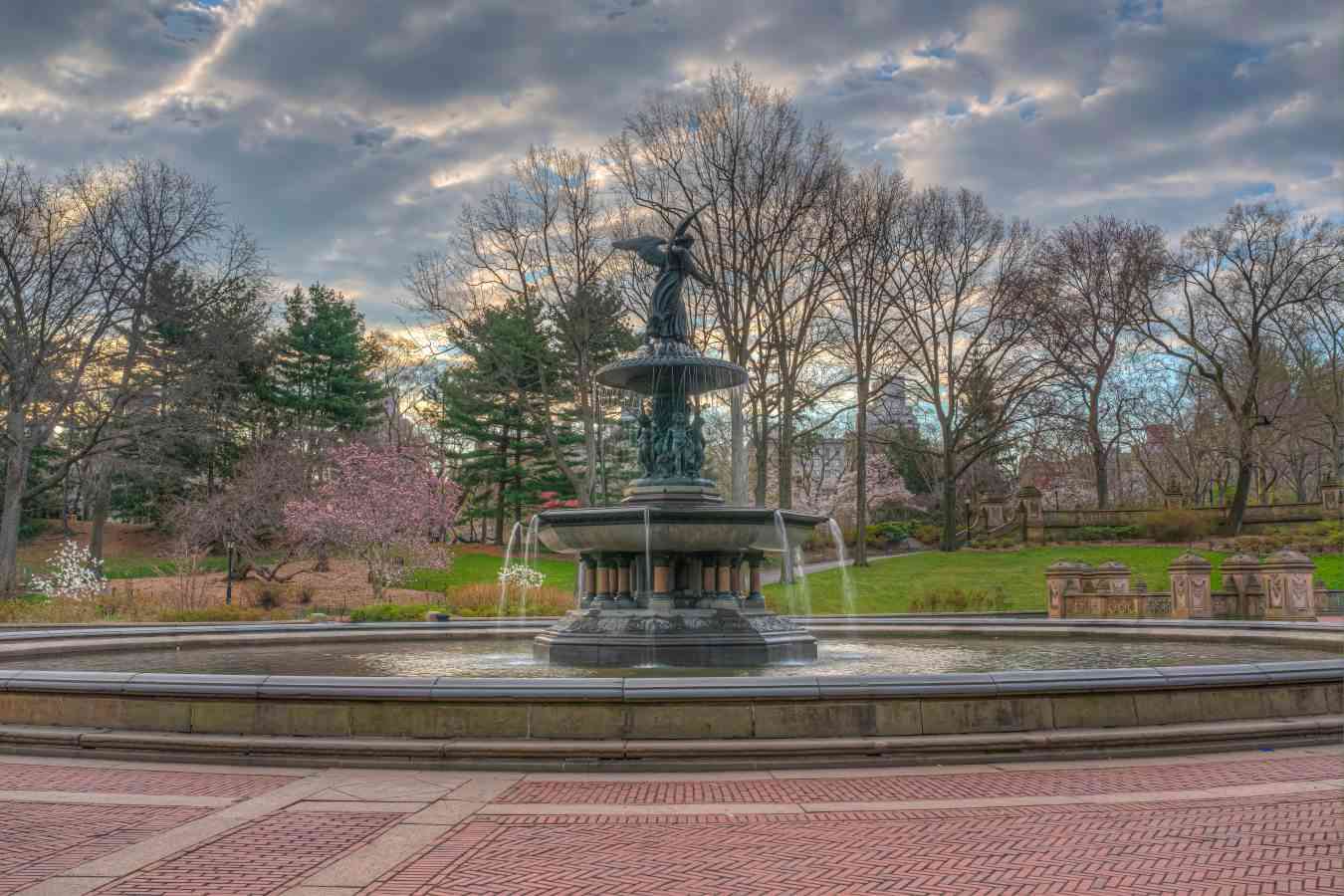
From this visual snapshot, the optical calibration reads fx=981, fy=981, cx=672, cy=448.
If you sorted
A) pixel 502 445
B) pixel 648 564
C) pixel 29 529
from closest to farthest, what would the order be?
pixel 648 564 → pixel 29 529 → pixel 502 445

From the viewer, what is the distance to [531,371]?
180 feet

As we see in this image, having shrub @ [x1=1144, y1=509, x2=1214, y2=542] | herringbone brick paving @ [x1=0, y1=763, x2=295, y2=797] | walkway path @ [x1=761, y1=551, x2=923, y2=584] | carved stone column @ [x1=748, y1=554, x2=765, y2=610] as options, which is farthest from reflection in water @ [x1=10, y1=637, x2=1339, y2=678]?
shrub @ [x1=1144, y1=509, x2=1214, y2=542]

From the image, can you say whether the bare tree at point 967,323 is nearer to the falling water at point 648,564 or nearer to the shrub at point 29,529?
the falling water at point 648,564

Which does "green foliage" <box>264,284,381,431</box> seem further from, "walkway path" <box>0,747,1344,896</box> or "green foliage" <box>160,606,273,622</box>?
"walkway path" <box>0,747,1344,896</box>

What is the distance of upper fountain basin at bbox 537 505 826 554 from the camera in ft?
40.0

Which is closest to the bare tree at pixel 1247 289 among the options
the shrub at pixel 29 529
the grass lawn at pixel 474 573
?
the grass lawn at pixel 474 573

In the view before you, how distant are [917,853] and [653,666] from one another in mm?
6847

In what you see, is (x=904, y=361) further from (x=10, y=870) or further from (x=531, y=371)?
(x=10, y=870)

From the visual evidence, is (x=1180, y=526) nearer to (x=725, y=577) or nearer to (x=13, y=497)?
(x=725, y=577)

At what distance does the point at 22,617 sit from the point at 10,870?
22586mm

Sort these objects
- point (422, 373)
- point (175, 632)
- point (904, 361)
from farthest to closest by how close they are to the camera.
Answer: point (422, 373), point (904, 361), point (175, 632)

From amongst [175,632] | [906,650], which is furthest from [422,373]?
[906,650]

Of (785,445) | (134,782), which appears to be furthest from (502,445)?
(134,782)

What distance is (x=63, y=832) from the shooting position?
6086mm
